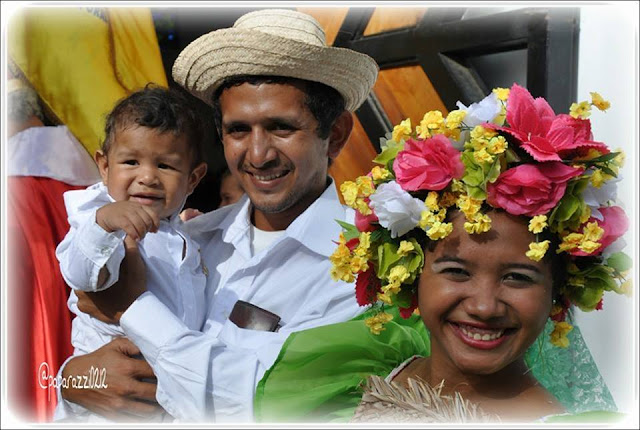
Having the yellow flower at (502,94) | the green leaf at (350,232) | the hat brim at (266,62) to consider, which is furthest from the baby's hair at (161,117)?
the yellow flower at (502,94)

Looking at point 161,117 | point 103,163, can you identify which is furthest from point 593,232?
point 103,163

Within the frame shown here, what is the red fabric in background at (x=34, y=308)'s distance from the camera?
338 centimetres

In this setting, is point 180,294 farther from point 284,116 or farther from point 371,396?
point 371,396

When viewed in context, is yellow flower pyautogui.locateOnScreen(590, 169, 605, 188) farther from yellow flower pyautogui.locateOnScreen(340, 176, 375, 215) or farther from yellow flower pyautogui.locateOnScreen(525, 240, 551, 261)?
yellow flower pyautogui.locateOnScreen(340, 176, 375, 215)

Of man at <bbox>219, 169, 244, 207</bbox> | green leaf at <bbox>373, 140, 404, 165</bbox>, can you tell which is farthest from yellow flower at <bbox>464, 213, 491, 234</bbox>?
man at <bbox>219, 169, 244, 207</bbox>

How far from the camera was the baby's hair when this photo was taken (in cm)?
312

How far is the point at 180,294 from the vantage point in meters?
3.06

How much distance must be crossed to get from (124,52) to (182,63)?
3.86 feet

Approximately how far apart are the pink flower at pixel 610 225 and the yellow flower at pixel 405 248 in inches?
17.1

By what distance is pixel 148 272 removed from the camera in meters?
3.05

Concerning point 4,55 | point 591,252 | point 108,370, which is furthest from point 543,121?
point 4,55

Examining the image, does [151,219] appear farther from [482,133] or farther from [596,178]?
[596,178]

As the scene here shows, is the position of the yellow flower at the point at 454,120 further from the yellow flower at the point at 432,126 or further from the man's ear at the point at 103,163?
the man's ear at the point at 103,163

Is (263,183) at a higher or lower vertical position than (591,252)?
higher
